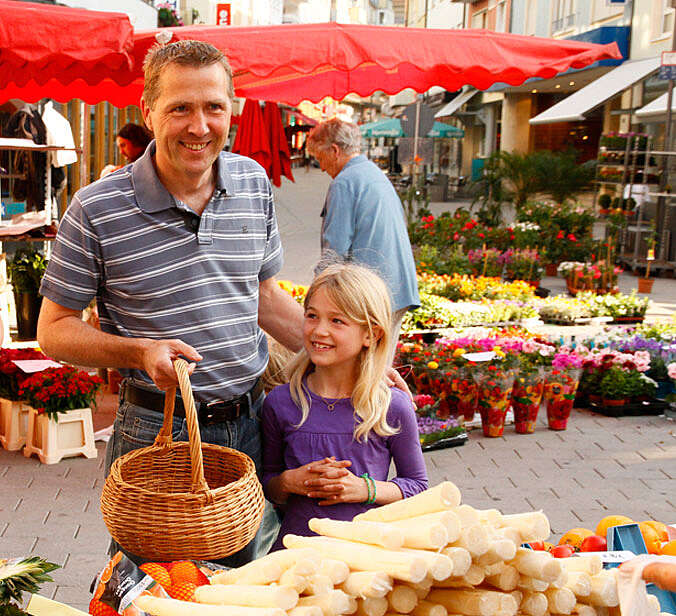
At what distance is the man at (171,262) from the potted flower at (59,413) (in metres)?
3.42

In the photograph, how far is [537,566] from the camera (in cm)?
156

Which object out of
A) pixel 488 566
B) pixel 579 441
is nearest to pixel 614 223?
pixel 579 441

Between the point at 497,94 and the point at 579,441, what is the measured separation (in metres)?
31.0

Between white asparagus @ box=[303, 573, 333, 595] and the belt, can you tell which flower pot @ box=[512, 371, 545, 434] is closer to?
the belt

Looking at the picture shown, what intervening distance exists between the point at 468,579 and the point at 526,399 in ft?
17.7

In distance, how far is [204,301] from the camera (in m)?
2.45

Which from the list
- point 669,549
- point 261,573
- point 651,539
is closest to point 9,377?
point 651,539

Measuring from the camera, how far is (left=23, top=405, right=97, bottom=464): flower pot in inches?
230

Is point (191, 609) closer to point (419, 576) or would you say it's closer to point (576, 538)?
point (419, 576)

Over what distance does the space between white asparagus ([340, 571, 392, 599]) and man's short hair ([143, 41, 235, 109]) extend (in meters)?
1.44

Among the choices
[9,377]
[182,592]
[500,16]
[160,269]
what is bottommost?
[9,377]

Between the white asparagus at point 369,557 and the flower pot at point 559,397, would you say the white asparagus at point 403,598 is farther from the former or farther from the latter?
the flower pot at point 559,397

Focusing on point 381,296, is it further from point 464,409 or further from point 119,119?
point 119,119

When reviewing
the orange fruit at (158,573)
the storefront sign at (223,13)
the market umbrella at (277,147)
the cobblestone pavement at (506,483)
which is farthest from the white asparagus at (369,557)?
the storefront sign at (223,13)
